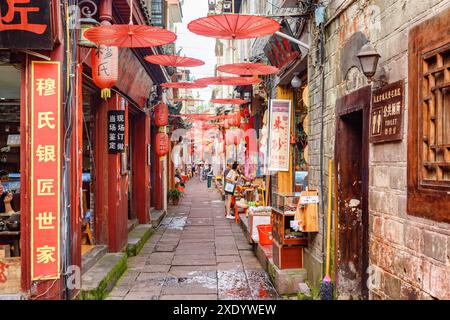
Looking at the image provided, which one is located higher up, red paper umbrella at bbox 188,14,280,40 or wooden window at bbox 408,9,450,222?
red paper umbrella at bbox 188,14,280,40

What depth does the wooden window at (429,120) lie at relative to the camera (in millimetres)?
4039

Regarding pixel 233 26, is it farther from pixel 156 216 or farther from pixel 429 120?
pixel 156 216

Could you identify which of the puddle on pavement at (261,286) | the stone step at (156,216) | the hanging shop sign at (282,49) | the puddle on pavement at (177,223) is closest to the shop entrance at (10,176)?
the puddle on pavement at (261,286)

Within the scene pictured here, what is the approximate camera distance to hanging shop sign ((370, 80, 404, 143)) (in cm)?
482

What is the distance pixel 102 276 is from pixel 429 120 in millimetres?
6140

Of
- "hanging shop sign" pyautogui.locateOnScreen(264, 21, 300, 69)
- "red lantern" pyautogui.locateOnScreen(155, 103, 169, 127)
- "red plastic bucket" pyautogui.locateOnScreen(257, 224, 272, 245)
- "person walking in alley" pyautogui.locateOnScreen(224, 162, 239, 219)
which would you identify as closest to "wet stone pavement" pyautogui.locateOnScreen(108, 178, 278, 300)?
"red plastic bucket" pyautogui.locateOnScreen(257, 224, 272, 245)

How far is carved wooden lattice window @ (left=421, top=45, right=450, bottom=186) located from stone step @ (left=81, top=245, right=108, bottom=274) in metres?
6.12

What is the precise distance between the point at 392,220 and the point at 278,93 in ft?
25.1

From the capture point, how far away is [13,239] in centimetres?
741

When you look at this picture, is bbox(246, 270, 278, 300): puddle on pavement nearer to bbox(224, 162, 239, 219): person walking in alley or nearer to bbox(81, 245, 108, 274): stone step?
bbox(81, 245, 108, 274): stone step

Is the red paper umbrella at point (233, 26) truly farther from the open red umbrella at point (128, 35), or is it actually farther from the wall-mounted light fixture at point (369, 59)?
the wall-mounted light fixture at point (369, 59)

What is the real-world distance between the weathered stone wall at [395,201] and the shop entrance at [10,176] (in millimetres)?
4681

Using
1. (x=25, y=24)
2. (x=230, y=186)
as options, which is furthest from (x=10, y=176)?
(x=230, y=186)

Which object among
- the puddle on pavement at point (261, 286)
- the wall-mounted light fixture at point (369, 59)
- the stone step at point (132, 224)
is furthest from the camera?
the stone step at point (132, 224)
